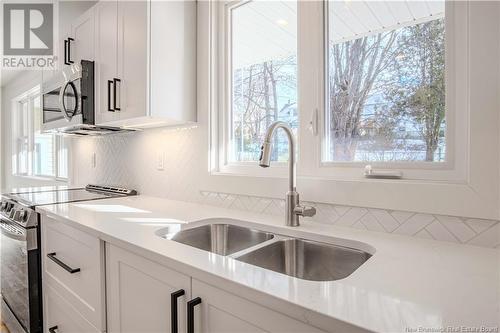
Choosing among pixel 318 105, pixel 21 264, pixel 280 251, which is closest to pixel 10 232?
pixel 21 264

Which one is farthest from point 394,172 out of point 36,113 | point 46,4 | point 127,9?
point 36,113

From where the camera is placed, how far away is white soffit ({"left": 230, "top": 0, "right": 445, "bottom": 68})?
1114 mm

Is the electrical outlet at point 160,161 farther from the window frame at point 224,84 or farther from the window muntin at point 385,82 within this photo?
the window muntin at point 385,82

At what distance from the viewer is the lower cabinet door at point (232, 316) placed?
59 centimetres

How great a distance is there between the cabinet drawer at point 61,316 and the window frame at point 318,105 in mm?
940

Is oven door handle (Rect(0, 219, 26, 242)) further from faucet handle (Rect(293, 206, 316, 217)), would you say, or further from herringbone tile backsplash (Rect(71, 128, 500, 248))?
faucet handle (Rect(293, 206, 316, 217))

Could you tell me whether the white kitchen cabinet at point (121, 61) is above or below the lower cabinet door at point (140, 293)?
above

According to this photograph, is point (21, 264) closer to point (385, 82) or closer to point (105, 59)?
point (105, 59)

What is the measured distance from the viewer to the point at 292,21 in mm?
1445

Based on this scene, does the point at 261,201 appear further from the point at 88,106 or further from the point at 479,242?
the point at 88,106

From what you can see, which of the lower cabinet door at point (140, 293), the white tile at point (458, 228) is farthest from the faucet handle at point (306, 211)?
the lower cabinet door at point (140, 293)

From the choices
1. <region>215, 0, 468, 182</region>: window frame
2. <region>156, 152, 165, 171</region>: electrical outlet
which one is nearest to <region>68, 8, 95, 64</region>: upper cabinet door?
<region>156, 152, 165, 171</region>: electrical outlet

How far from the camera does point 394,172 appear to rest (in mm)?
1084

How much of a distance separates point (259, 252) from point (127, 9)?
1.53 metres
